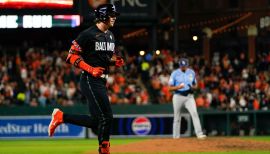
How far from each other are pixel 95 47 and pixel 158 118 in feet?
39.7

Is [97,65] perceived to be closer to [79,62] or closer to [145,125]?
[79,62]

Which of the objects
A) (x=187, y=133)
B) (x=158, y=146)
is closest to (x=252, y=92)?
(x=187, y=133)

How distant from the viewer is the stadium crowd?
82.4 feet

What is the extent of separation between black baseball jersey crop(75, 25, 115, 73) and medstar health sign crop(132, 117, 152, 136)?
1184cm

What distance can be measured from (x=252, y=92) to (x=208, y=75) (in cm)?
241

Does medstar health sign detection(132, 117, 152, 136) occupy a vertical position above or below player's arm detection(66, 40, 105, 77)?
below

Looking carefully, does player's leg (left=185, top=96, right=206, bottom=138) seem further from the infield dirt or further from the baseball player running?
the baseball player running

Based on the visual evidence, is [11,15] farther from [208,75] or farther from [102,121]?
[102,121]

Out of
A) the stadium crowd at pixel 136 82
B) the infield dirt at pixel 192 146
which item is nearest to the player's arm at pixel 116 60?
the infield dirt at pixel 192 146

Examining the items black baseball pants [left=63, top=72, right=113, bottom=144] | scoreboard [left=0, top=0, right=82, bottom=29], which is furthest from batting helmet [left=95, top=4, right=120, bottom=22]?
scoreboard [left=0, top=0, right=82, bottom=29]

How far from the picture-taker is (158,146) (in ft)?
48.2

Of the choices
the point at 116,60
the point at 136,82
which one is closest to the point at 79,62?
the point at 116,60

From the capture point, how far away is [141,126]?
2302 cm

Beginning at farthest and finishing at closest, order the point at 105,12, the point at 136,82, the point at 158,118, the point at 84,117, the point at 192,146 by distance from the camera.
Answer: the point at 136,82
the point at 158,118
the point at 192,146
the point at 84,117
the point at 105,12
